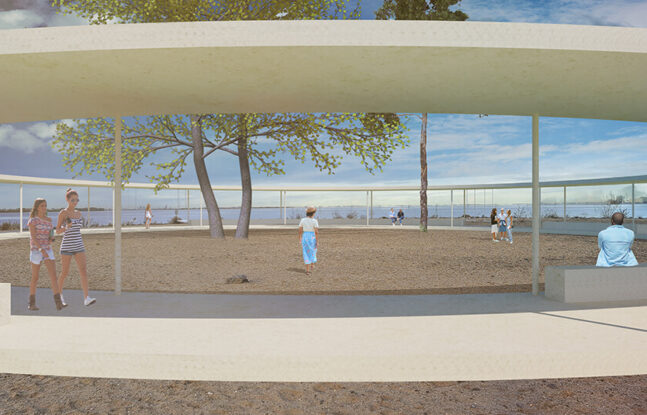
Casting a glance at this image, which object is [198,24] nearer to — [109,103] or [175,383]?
[109,103]

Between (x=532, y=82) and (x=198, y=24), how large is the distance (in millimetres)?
3539

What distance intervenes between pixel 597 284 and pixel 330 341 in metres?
4.08

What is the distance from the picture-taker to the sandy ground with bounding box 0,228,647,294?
855cm

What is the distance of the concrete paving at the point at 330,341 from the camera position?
3.82 metres

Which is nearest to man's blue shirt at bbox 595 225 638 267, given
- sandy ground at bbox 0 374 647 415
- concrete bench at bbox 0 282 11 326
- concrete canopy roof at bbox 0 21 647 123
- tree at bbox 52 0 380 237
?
concrete canopy roof at bbox 0 21 647 123

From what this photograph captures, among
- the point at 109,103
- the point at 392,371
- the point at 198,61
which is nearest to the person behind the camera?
the point at 392,371

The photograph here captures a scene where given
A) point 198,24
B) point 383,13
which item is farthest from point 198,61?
point 383,13

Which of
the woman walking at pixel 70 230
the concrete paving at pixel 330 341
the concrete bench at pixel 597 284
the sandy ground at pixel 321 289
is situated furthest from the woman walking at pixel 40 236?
the concrete bench at pixel 597 284

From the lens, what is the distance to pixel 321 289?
325 inches

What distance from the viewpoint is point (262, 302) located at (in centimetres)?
623

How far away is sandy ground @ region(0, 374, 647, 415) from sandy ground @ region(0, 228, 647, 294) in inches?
140

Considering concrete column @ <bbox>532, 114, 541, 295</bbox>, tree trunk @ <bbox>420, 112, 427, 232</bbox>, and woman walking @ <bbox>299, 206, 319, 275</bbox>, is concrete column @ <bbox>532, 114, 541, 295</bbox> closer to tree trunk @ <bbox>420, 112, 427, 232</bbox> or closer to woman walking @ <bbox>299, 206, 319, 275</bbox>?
woman walking @ <bbox>299, 206, 319, 275</bbox>

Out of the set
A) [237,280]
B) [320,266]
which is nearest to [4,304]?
[237,280]

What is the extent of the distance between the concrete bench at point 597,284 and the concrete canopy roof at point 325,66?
7.26 ft
